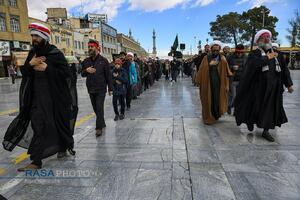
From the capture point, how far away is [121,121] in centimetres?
701

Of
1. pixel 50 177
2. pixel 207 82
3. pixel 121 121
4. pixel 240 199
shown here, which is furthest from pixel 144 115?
pixel 240 199

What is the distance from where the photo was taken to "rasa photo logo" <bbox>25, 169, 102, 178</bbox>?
3.67m

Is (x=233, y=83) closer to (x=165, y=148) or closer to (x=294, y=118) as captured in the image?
(x=294, y=118)

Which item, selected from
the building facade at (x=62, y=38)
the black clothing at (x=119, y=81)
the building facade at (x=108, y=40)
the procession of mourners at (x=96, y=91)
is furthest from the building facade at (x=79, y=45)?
the procession of mourners at (x=96, y=91)

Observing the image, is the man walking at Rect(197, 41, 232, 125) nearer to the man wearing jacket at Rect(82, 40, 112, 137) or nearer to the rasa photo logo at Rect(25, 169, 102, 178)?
the man wearing jacket at Rect(82, 40, 112, 137)

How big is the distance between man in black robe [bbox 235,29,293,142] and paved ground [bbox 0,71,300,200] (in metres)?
0.36

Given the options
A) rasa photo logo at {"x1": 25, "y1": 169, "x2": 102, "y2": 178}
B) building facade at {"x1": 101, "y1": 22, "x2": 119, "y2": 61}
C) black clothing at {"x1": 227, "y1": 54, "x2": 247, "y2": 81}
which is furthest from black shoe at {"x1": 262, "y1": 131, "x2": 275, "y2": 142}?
building facade at {"x1": 101, "y1": 22, "x2": 119, "y2": 61}

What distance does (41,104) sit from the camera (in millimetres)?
3855

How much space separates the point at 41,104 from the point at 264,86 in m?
3.68

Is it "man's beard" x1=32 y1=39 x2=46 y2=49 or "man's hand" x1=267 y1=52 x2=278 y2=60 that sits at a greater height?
"man's beard" x1=32 y1=39 x2=46 y2=49

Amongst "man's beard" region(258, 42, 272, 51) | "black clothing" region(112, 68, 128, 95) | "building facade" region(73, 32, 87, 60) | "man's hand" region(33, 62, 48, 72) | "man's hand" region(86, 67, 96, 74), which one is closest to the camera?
"man's hand" region(33, 62, 48, 72)

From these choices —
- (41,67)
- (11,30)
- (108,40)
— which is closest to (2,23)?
(11,30)

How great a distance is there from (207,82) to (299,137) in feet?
7.14

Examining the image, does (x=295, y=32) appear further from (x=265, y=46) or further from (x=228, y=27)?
(x=265, y=46)
